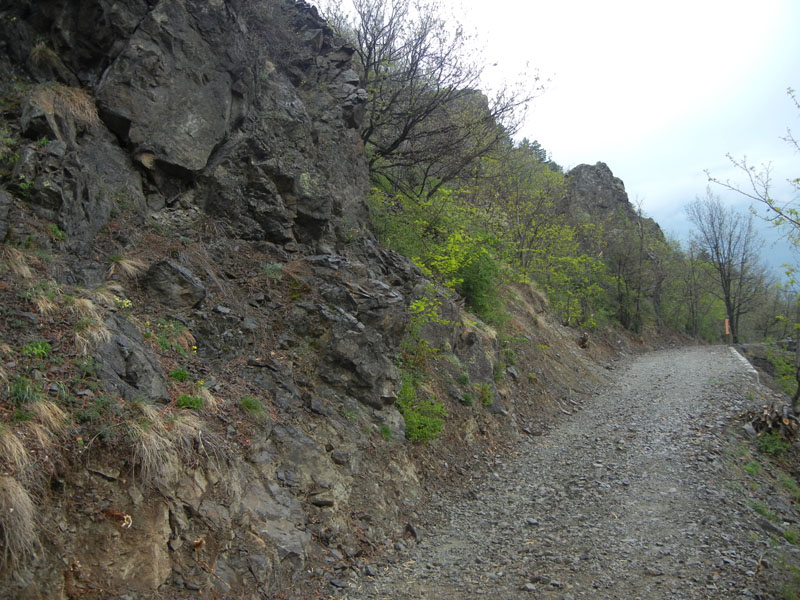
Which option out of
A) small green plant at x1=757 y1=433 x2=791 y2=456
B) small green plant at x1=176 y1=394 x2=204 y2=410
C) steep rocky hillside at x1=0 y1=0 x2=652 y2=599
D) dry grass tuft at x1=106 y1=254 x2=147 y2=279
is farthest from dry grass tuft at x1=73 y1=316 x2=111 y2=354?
small green plant at x1=757 y1=433 x2=791 y2=456

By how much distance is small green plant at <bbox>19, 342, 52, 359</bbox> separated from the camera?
14.6 feet

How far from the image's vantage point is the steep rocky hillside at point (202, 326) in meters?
4.04

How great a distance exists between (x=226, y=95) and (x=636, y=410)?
39.6ft

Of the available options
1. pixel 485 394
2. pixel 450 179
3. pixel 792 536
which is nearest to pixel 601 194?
pixel 450 179

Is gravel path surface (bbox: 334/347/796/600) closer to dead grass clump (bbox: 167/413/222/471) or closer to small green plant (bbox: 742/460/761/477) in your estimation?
small green plant (bbox: 742/460/761/477)

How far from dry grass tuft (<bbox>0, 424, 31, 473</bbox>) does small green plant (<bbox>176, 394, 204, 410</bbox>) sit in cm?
172

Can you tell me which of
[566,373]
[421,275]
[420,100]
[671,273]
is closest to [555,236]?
[566,373]

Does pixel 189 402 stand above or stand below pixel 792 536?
below

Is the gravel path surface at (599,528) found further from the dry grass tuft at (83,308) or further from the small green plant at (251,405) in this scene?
the dry grass tuft at (83,308)

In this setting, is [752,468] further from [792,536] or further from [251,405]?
[251,405]

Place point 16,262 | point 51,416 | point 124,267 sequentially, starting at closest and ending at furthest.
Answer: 1. point 51,416
2. point 16,262
3. point 124,267

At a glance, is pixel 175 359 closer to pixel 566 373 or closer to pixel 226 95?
pixel 226 95

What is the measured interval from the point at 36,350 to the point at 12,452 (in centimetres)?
129

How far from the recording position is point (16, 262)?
17.8ft
